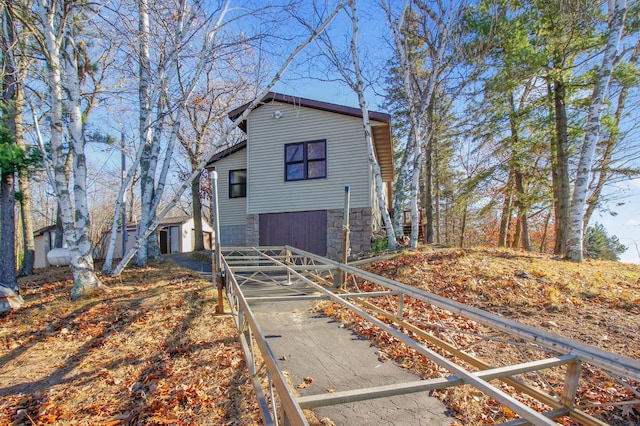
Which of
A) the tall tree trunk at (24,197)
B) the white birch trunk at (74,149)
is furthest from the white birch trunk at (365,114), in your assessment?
the tall tree trunk at (24,197)

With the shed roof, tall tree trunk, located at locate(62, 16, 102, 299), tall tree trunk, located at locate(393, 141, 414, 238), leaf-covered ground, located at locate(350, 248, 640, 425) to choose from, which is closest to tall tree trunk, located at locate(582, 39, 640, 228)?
leaf-covered ground, located at locate(350, 248, 640, 425)

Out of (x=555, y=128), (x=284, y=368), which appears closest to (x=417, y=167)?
(x=555, y=128)

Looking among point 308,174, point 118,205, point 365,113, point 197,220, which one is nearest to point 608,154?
point 365,113

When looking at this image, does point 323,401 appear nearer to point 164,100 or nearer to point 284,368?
point 284,368

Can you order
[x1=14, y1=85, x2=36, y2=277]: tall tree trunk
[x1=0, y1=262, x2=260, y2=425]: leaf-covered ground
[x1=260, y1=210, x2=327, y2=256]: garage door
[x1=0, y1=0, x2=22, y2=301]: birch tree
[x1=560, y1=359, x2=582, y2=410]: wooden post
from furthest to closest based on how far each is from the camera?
1. [x1=260, y1=210, x2=327, y2=256]: garage door
2. [x1=14, y1=85, x2=36, y2=277]: tall tree trunk
3. [x1=0, y1=0, x2=22, y2=301]: birch tree
4. [x1=0, y1=262, x2=260, y2=425]: leaf-covered ground
5. [x1=560, y1=359, x2=582, y2=410]: wooden post

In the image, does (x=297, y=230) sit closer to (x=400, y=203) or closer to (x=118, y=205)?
(x=400, y=203)

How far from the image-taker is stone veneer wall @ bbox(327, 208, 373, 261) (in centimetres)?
1079

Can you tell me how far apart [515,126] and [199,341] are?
47.7 feet

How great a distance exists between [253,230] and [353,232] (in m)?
4.14

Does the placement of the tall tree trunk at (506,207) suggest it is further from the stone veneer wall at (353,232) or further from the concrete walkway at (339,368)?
the concrete walkway at (339,368)

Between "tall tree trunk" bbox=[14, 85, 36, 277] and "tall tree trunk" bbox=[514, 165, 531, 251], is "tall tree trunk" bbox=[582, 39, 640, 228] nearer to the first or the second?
"tall tree trunk" bbox=[514, 165, 531, 251]

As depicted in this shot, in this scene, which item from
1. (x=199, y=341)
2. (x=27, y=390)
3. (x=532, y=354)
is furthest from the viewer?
(x=199, y=341)

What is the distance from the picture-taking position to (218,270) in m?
4.82

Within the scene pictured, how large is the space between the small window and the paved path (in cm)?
883
